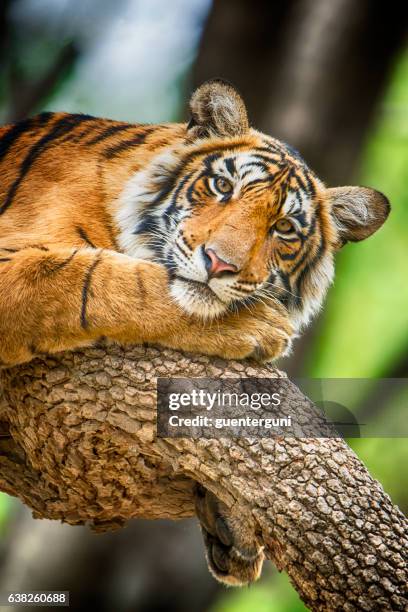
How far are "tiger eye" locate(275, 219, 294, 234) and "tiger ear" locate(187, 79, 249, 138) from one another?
0.36m

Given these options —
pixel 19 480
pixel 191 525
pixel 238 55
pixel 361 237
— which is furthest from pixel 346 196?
pixel 191 525

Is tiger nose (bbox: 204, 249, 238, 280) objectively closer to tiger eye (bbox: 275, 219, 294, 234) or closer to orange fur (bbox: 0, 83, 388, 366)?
orange fur (bbox: 0, 83, 388, 366)

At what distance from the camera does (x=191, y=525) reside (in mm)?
3568

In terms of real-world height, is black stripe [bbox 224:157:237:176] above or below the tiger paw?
above

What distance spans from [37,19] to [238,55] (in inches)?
33.4

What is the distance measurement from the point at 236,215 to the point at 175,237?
20 cm

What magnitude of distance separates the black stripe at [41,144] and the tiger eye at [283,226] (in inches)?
33.5

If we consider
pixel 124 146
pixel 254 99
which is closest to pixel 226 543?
pixel 124 146

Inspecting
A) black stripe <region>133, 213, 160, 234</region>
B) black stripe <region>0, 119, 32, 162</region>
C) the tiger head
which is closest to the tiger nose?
the tiger head

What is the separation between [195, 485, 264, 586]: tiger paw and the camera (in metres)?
2.24

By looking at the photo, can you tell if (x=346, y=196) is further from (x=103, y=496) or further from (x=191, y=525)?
(x=191, y=525)

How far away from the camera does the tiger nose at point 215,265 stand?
2096 millimetres

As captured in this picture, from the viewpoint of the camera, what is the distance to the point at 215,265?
6.87 feet

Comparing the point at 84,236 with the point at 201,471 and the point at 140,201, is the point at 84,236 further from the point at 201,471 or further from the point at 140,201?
the point at 201,471
